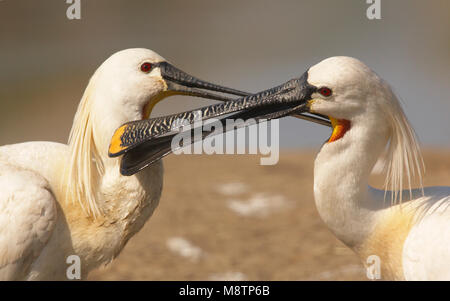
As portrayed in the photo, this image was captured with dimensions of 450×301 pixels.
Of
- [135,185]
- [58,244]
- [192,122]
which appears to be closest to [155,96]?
[192,122]

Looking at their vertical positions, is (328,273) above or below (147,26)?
below

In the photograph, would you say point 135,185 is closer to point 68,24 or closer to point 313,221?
point 313,221

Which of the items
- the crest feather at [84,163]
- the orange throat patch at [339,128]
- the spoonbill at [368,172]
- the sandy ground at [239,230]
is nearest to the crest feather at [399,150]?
the spoonbill at [368,172]

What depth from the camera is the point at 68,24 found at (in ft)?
62.0

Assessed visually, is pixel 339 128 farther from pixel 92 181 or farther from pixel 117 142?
pixel 92 181

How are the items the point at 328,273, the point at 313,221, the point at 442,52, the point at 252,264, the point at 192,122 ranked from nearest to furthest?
1. the point at 192,122
2. the point at 328,273
3. the point at 252,264
4. the point at 313,221
5. the point at 442,52

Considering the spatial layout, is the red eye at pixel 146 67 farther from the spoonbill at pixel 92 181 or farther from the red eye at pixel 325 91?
the red eye at pixel 325 91

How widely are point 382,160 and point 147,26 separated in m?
15.3

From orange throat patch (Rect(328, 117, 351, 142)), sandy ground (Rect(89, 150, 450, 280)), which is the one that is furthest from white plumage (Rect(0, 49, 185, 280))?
sandy ground (Rect(89, 150, 450, 280))

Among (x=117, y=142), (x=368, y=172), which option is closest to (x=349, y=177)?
(x=368, y=172)

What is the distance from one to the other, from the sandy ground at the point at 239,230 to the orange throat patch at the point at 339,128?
3475mm

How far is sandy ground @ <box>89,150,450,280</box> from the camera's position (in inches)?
290

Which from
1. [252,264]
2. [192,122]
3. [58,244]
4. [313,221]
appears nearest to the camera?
[58,244]

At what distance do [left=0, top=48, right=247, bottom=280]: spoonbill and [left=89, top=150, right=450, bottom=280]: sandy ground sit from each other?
11.1ft
